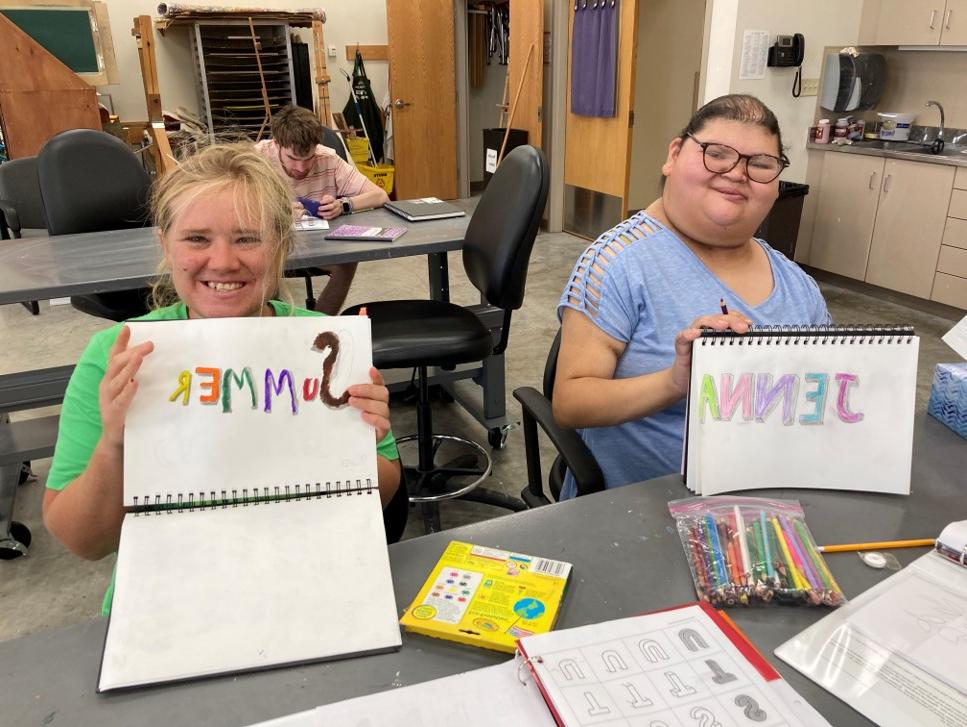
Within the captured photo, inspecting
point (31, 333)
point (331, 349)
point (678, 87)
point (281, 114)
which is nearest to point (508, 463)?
point (281, 114)

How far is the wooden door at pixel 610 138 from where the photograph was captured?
4.92 meters

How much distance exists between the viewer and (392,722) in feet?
2.24

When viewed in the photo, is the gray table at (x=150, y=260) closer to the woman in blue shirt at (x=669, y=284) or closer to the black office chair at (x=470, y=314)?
the black office chair at (x=470, y=314)

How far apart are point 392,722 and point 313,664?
4.7 inches

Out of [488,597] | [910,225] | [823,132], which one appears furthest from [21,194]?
[910,225]

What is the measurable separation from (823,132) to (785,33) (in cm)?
67

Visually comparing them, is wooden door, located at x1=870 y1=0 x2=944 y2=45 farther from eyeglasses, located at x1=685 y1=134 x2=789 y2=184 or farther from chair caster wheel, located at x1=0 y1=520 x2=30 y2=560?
chair caster wheel, located at x1=0 y1=520 x2=30 y2=560

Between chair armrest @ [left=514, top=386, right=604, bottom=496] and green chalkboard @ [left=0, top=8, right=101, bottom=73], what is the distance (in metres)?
5.11

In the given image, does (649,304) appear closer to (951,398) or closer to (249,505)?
(951,398)

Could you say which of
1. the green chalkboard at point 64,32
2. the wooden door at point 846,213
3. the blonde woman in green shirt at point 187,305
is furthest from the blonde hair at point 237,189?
the green chalkboard at point 64,32

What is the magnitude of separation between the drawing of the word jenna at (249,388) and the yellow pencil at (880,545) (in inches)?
25.6

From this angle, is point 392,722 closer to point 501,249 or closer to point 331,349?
point 331,349

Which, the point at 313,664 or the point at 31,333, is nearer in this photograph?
the point at 313,664

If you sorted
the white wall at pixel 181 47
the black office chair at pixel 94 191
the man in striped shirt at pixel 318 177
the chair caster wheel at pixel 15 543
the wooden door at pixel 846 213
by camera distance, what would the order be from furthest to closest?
the white wall at pixel 181 47, the wooden door at pixel 846 213, the man in striped shirt at pixel 318 177, the black office chair at pixel 94 191, the chair caster wheel at pixel 15 543
